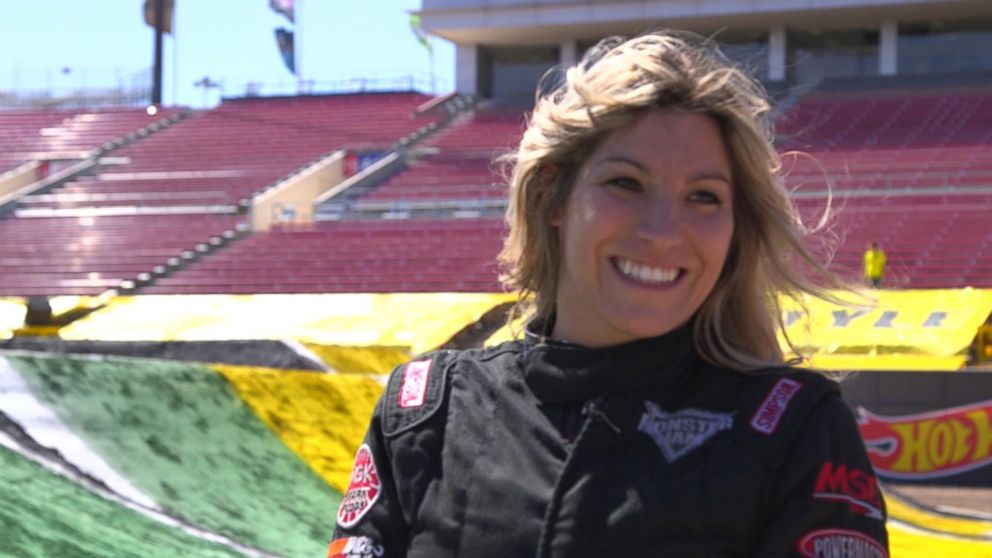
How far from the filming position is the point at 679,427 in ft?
5.36

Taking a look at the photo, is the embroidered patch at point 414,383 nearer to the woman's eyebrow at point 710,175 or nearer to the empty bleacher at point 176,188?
the woman's eyebrow at point 710,175

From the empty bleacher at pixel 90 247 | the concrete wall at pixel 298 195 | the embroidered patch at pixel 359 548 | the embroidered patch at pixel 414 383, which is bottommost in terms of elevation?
the empty bleacher at pixel 90 247

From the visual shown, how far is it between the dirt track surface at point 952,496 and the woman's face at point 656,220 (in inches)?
334

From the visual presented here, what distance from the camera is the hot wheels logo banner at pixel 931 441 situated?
429 inches

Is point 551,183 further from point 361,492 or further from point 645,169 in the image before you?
point 361,492

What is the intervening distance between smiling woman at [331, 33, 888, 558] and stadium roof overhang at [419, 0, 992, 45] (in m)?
24.2

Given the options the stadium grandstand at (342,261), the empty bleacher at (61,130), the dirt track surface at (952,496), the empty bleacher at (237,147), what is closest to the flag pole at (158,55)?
the empty bleacher at (61,130)

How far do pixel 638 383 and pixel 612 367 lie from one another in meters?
0.04

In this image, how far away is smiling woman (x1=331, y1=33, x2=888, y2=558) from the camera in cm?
158

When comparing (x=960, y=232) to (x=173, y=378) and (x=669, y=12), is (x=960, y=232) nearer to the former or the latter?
(x=669, y=12)

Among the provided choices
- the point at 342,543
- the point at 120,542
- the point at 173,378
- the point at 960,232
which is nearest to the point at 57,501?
the point at 120,542

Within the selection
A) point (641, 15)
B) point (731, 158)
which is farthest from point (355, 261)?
point (731, 158)

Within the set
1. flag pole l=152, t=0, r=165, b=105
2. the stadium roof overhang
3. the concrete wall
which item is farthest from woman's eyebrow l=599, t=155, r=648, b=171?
flag pole l=152, t=0, r=165, b=105

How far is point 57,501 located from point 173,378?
1111 millimetres
